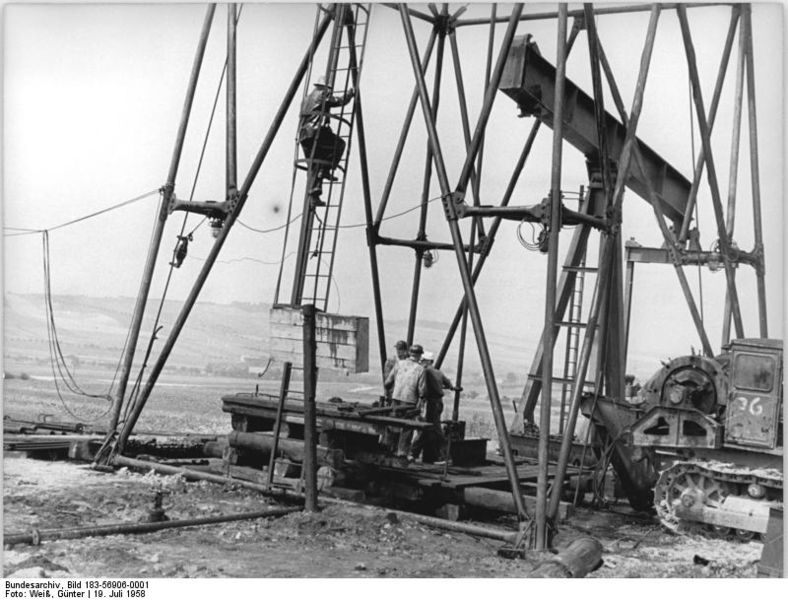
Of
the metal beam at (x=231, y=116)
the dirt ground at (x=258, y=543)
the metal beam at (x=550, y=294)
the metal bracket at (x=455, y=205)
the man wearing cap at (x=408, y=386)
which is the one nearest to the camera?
the dirt ground at (x=258, y=543)

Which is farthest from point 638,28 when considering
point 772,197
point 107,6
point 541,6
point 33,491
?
point 33,491

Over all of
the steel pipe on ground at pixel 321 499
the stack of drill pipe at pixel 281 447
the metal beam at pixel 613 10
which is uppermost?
the metal beam at pixel 613 10

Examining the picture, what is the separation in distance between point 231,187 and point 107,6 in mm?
3283

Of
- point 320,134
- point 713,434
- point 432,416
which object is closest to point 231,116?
point 320,134

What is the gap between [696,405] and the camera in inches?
502

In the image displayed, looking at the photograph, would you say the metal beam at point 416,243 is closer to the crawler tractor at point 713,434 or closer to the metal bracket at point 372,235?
the metal bracket at point 372,235

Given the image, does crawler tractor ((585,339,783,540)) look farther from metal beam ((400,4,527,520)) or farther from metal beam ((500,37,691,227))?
metal beam ((500,37,691,227))

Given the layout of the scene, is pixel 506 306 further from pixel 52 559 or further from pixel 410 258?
pixel 52 559

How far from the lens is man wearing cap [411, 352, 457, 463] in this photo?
13375 mm

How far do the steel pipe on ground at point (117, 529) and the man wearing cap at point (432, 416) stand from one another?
3.26m

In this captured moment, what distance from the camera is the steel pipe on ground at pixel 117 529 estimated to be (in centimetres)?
900

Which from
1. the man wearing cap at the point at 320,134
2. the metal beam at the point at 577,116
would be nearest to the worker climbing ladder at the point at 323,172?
the man wearing cap at the point at 320,134

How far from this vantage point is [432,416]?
531 inches

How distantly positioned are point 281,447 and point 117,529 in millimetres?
3319
